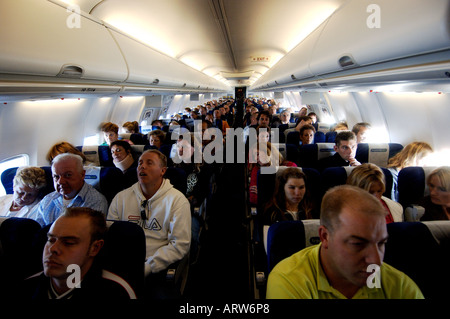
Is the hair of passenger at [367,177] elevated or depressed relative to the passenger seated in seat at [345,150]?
depressed

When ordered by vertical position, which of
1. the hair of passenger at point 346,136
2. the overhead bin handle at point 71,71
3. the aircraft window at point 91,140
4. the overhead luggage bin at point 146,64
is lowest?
the hair of passenger at point 346,136

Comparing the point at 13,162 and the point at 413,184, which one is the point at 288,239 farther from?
the point at 13,162

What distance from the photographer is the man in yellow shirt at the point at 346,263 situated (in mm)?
1125

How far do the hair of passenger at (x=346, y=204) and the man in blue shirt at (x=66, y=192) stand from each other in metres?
2.40

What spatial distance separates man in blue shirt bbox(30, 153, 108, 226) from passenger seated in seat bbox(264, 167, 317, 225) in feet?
6.56

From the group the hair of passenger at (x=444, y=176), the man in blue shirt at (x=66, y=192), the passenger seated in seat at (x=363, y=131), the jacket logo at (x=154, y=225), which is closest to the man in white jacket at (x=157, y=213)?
the jacket logo at (x=154, y=225)

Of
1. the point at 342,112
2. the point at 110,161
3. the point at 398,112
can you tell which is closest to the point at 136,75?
the point at 110,161

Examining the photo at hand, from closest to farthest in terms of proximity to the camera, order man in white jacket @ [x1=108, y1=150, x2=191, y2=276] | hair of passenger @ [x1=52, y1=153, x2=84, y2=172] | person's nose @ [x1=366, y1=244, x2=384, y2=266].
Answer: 1. person's nose @ [x1=366, y1=244, x2=384, y2=266]
2. man in white jacket @ [x1=108, y1=150, x2=191, y2=276]
3. hair of passenger @ [x1=52, y1=153, x2=84, y2=172]

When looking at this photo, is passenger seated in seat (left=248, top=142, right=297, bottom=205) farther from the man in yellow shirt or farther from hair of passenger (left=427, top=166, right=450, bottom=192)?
the man in yellow shirt

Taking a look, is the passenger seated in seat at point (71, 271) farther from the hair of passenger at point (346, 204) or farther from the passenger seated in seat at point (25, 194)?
the passenger seated in seat at point (25, 194)

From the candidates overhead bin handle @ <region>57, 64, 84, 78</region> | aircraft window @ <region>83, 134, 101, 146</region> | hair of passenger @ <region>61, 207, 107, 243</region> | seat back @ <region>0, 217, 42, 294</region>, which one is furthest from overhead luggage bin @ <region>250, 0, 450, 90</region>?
aircraft window @ <region>83, 134, 101, 146</region>

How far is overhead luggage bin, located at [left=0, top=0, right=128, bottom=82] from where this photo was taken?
4.93 feet

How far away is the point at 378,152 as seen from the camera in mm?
4027
